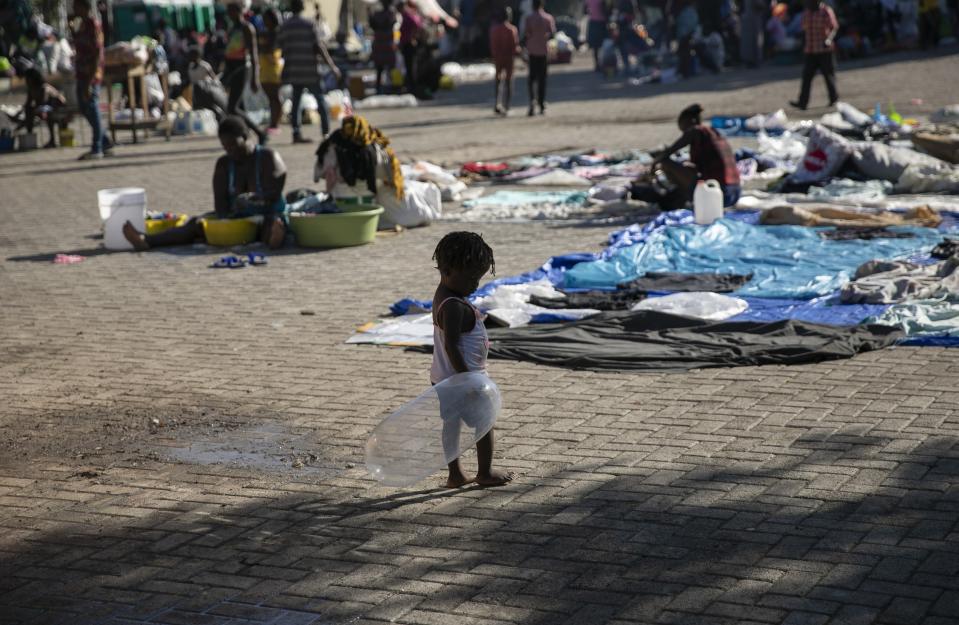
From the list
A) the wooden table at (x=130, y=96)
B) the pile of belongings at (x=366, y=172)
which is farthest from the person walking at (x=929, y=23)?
the pile of belongings at (x=366, y=172)

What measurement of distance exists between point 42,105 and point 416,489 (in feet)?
57.0

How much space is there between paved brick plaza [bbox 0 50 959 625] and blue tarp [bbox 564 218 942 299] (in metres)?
1.73

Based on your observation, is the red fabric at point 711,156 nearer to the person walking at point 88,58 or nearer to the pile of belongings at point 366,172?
the pile of belongings at point 366,172

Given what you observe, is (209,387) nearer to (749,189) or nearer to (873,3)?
(749,189)

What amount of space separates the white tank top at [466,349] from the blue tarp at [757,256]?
4.20 m

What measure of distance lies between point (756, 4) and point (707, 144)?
1859 cm

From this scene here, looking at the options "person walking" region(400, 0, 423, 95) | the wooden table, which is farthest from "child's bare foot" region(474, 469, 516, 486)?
"person walking" region(400, 0, 423, 95)

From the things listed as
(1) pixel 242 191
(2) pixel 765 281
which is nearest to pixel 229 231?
(1) pixel 242 191

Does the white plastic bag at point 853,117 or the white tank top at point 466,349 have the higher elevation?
the white plastic bag at point 853,117

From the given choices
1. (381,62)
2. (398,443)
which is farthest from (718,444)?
(381,62)

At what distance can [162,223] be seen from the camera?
1194cm

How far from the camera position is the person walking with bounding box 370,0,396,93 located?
2752 centimetres

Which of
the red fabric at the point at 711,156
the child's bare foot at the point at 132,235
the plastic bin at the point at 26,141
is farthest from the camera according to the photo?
the plastic bin at the point at 26,141

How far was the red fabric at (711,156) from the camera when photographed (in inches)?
463
